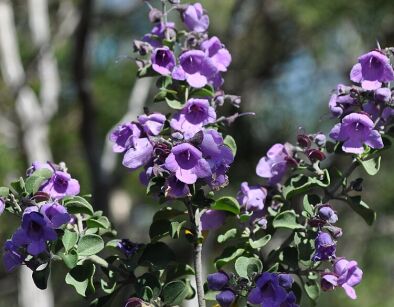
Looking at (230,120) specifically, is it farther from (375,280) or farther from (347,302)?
(375,280)

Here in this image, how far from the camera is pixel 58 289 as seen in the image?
20.0ft

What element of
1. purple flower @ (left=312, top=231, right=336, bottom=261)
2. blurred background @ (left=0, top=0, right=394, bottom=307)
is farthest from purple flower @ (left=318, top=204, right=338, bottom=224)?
blurred background @ (left=0, top=0, right=394, bottom=307)

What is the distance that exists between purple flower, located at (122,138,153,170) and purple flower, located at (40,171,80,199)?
0.08 metres

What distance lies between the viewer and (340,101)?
977 mm

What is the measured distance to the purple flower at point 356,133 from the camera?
0.94 metres

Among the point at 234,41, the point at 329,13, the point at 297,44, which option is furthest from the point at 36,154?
the point at 297,44

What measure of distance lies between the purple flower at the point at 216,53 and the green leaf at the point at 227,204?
204 millimetres

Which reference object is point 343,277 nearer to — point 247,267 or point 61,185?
point 247,267

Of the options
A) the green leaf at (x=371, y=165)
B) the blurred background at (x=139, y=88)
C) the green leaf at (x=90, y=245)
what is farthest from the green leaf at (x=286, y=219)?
the blurred background at (x=139, y=88)

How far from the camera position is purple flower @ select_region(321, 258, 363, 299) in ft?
3.02

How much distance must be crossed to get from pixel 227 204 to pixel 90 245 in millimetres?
186

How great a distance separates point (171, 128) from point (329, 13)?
339 cm

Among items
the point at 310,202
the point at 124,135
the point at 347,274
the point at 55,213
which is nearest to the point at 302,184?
the point at 310,202

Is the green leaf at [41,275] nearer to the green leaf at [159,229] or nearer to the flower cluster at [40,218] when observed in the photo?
the flower cluster at [40,218]
